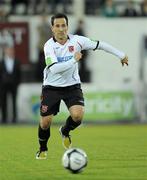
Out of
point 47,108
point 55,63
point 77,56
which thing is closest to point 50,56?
point 55,63

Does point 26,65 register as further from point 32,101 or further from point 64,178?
point 64,178

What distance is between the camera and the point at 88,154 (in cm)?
1355

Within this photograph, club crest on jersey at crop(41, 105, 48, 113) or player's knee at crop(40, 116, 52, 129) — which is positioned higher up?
club crest on jersey at crop(41, 105, 48, 113)

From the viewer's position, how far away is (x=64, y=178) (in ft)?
33.2

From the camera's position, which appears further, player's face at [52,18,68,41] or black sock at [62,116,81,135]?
black sock at [62,116,81,135]

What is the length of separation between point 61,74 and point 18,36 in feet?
44.8

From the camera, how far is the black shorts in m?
12.2

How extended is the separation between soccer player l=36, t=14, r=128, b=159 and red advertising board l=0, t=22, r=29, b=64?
43.6 ft

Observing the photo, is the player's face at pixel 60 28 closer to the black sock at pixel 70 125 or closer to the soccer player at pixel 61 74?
the soccer player at pixel 61 74

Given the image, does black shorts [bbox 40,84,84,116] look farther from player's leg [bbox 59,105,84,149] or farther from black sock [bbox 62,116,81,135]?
black sock [bbox 62,116,81,135]

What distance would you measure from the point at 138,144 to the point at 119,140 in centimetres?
139

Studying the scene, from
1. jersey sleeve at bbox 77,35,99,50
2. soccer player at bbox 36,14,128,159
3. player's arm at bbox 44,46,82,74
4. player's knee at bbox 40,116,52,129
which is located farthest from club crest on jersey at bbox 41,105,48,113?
jersey sleeve at bbox 77,35,99,50

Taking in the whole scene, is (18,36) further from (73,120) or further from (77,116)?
(77,116)

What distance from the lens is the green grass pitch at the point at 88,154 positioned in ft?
34.4
